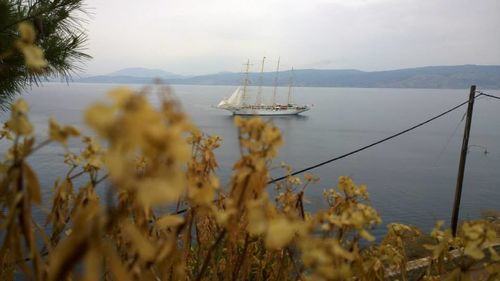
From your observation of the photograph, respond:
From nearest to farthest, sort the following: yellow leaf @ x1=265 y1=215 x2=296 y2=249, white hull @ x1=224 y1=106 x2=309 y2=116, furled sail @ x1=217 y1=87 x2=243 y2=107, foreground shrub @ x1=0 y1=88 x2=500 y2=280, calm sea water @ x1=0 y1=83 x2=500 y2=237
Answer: foreground shrub @ x1=0 y1=88 x2=500 y2=280 → yellow leaf @ x1=265 y1=215 x2=296 y2=249 → calm sea water @ x1=0 y1=83 x2=500 y2=237 → white hull @ x1=224 y1=106 x2=309 y2=116 → furled sail @ x1=217 y1=87 x2=243 y2=107

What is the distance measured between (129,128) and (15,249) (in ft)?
1.31

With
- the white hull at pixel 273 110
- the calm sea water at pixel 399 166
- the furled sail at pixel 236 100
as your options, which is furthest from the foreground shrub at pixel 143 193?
the furled sail at pixel 236 100

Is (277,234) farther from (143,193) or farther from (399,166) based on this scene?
(399,166)

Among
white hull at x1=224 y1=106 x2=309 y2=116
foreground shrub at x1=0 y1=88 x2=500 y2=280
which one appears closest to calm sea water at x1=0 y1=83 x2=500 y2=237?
foreground shrub at x1=0 y1=88 x2=500 y2=280

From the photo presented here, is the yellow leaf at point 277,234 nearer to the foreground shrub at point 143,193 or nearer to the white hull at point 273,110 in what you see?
the foreground shrub at point 143,193

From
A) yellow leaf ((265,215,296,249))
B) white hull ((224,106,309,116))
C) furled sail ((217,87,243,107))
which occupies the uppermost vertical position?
yellow leaf ((265,215,296,249))

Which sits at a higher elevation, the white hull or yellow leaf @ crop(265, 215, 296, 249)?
yellow leaf @ crop(265, 215, 296, 249)

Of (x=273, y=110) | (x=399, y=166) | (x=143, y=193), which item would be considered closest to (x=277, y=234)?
(x=143, y=193)

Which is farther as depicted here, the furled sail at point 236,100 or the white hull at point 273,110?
the furled sail at point 236,100

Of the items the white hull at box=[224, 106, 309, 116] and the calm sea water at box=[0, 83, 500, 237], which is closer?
the calm sea water at box=[0, 83, 500, 237]

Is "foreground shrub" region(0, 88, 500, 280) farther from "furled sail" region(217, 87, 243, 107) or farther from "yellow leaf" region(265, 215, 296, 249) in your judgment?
"furled sail" region(217, 87, 243, 107)

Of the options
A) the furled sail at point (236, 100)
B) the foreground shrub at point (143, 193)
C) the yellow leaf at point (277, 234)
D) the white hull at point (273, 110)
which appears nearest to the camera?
the foreground shrub at point (143, 193)

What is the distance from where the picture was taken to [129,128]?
12.1 inches

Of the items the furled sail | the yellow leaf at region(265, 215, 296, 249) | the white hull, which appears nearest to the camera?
the yellow leaf at region(265, 215, 296, 249)
